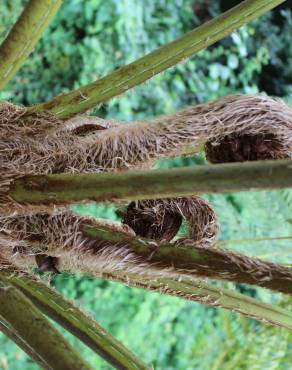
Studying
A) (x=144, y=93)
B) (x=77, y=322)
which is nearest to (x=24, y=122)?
(x=77, y=322)

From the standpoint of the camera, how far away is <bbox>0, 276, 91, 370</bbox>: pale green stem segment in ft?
1.44

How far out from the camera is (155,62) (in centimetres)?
56

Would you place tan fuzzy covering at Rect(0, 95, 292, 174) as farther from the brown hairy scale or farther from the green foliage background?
the green foliage background

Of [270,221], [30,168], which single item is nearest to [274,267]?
[30,168]

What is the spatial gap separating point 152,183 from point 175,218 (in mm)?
168

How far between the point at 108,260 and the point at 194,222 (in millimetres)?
94

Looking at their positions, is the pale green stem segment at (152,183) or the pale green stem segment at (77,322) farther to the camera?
the pale green stem segment at (77,322)

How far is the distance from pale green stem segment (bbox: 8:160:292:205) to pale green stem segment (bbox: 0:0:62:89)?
0.15 meters

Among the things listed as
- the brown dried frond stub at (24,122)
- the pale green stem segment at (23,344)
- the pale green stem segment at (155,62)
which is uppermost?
the pale green stem segment at (155,62)

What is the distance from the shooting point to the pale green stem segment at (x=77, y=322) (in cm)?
49

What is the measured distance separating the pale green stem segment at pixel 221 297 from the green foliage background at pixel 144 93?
664 mm

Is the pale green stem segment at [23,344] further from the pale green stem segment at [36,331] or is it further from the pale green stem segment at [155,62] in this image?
the pale green stem segment at [155,62]

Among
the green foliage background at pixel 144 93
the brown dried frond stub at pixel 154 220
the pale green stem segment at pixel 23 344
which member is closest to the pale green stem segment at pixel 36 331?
the pale green stem segment at pixel 23 344

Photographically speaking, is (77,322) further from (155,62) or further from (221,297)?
(155,62)
